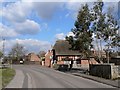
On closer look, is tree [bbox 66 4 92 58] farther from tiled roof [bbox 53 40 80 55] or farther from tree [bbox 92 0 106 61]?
tiled roof [bbox 53 40 80 55]

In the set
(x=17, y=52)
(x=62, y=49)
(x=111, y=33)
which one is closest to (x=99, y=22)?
(x=111, y=33)

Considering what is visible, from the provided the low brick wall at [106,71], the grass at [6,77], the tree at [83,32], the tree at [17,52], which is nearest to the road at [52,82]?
the grass at [6,77]

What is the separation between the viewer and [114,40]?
166 feet

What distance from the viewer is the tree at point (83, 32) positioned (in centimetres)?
5356

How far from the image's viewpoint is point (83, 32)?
5459 centimetres

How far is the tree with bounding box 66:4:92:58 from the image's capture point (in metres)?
53.6

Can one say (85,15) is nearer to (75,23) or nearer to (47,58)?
(75,23)

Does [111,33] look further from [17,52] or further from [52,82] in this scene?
[17,52]

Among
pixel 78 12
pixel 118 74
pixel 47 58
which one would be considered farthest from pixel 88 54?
pixel 47 58

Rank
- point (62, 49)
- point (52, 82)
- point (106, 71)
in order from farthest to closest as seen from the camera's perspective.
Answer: point (62, 49)
point (106, 71)
point (52, 82)

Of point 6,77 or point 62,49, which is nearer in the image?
point 6,77

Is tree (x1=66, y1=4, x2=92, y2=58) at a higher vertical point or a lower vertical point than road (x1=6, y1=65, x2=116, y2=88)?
higher

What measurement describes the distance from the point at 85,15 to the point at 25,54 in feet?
371

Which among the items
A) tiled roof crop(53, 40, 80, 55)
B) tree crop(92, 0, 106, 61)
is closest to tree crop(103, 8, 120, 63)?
tree crop(92, 0, 106, 61)
